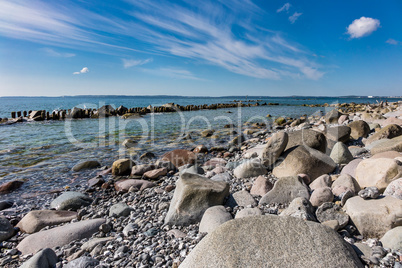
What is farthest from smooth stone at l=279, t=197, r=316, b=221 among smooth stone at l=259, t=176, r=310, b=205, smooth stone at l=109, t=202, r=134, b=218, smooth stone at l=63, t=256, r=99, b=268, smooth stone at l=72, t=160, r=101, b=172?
smooth stone at l=72, t=160, r=101, b=172

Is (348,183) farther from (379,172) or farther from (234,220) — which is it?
(234,220)

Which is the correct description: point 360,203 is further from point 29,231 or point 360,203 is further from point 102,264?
point 29,231

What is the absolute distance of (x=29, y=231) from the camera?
4.38 m

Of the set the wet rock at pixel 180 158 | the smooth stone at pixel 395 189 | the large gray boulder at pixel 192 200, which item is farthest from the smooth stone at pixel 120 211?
the smooth stone at pixel 395 189

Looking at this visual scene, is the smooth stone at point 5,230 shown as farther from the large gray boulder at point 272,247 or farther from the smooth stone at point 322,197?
the smooth stone at point 322,197

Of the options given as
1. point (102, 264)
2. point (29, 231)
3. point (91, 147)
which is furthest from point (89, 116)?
point (102, 264)

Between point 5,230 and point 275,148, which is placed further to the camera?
point 275,148

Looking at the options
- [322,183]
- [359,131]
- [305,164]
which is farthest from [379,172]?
[359,131]

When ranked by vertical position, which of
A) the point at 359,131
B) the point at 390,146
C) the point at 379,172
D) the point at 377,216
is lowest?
the point at 377,216

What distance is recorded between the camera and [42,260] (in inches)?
120

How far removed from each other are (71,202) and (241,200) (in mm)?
4129

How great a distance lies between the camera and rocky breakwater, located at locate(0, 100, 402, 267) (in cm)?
231

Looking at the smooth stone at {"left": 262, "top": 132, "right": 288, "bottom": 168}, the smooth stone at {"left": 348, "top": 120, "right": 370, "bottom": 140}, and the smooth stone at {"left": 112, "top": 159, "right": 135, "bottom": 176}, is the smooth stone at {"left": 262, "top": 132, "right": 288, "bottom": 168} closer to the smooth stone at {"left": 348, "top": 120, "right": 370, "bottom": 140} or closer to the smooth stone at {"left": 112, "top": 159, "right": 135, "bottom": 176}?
the smooth stone at {"left": 112, "top": 159, "right": 135, "bottom": 176}

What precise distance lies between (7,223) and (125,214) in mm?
2287
